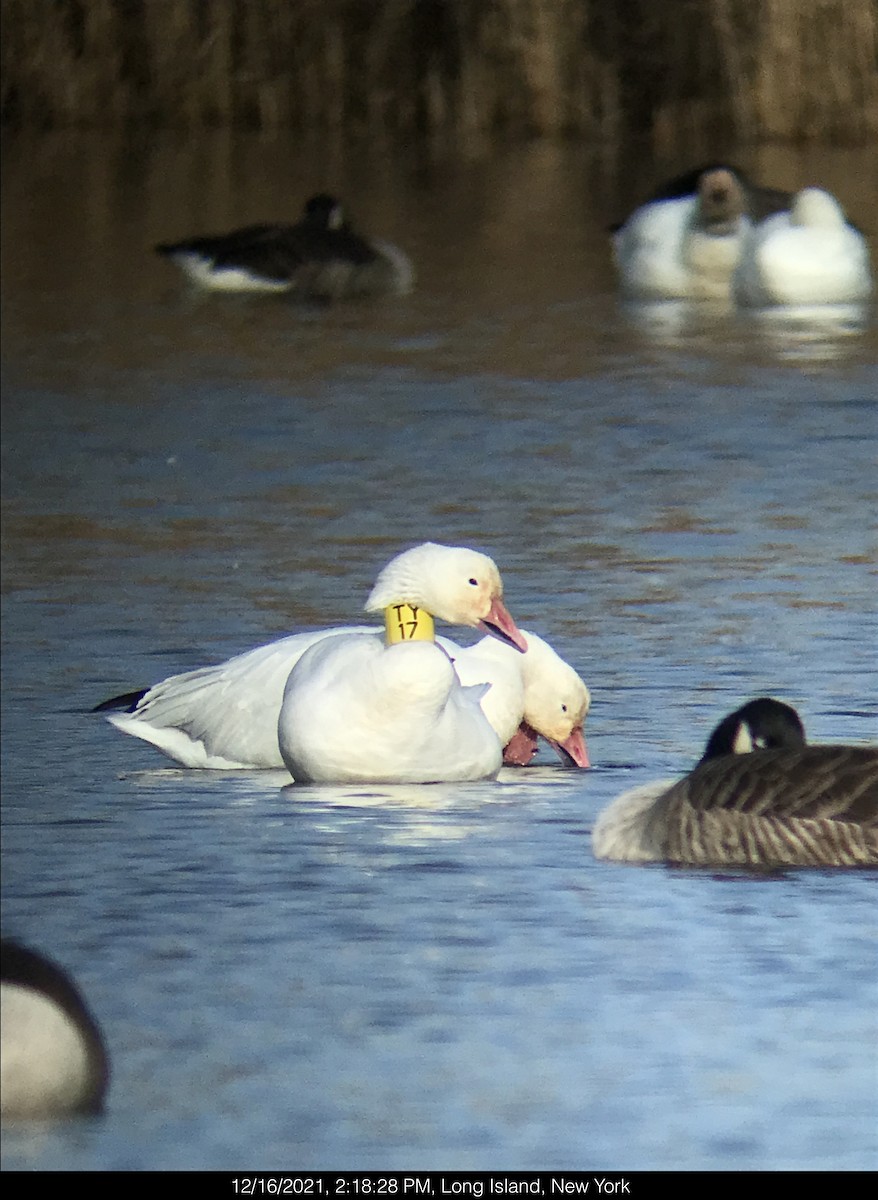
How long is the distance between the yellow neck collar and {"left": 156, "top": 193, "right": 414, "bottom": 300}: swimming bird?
7.87 metres

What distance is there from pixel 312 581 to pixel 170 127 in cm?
1430

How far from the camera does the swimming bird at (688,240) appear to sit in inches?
561

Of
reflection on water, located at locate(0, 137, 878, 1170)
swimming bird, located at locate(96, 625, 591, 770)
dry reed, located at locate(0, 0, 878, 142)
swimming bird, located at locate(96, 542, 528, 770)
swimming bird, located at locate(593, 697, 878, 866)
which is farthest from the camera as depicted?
dry reed, located at locate(0, 0, 878, 142)

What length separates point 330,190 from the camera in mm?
18047

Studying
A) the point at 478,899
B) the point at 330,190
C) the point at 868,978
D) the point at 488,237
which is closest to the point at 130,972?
the point at 478,899

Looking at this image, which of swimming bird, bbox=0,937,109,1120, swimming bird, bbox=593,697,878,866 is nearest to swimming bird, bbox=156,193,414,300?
swimming bird, bbox=593,697,878,866

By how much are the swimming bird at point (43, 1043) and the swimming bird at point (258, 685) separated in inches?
79.5

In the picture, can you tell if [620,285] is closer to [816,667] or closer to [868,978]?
[816,667]

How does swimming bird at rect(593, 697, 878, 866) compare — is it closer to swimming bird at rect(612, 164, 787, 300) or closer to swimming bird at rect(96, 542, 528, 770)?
swimming bird at rect(96, 542, 528, 770)

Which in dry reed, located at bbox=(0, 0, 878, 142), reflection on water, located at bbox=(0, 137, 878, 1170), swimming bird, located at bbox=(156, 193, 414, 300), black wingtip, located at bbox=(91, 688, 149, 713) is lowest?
reflection on water, located at bbox=(0, 137, 878, 1170)

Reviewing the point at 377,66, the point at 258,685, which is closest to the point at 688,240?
the point at 377,66

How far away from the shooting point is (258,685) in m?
6.27

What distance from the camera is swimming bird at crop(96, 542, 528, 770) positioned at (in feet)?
20.1

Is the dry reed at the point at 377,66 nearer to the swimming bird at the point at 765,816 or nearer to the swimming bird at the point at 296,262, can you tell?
the swimming bird at the point at 296,262
